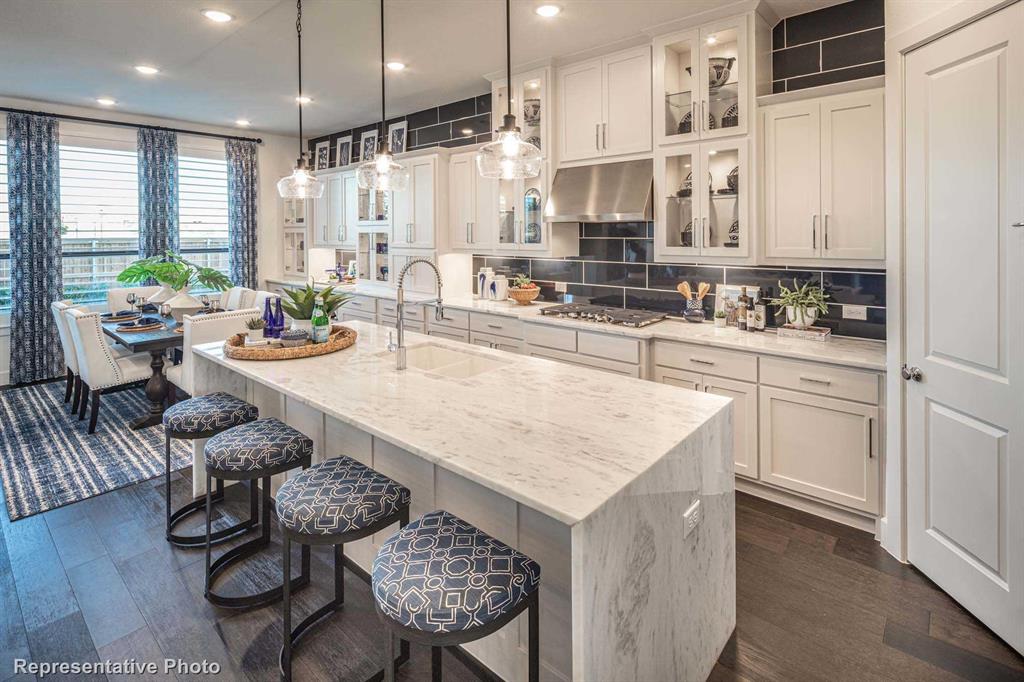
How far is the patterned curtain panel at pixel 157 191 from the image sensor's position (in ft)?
20.2

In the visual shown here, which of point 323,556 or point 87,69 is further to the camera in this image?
point 87,69

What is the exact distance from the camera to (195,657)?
201 centimetres

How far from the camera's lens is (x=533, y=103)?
4.37m

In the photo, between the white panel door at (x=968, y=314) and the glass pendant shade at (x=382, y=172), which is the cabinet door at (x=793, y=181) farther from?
the glass pendant shade at (x=382, y=172)

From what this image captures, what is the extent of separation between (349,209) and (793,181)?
4775 mm

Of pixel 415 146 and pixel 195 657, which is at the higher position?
pixel 415 146

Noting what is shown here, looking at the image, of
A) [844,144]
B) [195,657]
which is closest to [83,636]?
[195,657]

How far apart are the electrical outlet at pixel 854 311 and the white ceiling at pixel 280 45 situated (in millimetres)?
1734

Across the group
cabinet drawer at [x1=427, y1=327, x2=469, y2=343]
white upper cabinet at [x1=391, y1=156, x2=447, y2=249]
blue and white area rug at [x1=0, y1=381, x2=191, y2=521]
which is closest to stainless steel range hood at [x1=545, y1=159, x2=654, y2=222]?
cabinet drawer at [x1=427, y1=327, x2=469, y2=343]

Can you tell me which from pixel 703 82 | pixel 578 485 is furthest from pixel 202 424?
pixel 703 82

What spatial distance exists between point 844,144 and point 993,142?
1.01m

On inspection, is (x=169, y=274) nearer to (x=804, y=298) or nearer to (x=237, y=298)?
(x=237, y=298)

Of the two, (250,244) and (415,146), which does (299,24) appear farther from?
(250,244)

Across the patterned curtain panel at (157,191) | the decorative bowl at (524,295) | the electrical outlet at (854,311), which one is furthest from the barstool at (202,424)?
the patterned curtain panel at (157,191)
